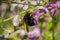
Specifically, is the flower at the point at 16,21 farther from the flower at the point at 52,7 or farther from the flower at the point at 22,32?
the flower at the point at 52,7

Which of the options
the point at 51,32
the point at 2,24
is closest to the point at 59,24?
the point at 51,32

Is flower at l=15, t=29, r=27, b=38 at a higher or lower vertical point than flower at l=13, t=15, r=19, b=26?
lower

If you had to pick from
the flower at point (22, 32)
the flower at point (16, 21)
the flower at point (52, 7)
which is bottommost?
the flower at point (22, 32)

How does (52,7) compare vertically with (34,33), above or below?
above

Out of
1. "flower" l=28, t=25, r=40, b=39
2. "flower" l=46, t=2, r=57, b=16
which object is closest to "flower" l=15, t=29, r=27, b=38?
"flower" l=28, t=25, r=40, b=39

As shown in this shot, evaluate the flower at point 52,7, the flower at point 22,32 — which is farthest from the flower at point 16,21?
the flower at point 52,7

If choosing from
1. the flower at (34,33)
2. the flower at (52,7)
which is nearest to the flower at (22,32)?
the flower at (34,33)

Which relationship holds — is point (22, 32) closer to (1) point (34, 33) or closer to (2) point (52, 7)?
(1) point (34, 33)

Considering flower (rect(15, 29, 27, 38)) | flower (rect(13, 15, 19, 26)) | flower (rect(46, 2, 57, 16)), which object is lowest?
→ flower (rect(15, 29, 27, 38))

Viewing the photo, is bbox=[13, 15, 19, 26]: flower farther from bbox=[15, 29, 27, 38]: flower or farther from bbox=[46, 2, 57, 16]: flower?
bbox=[46, 2, 57, 16]: flower

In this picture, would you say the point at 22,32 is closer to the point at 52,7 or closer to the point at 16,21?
the point at 16,21

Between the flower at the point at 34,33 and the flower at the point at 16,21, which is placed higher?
the flower at the point at 16,21

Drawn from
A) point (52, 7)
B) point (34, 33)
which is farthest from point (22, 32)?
point (52, 7)

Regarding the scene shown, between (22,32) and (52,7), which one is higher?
(52,7)
